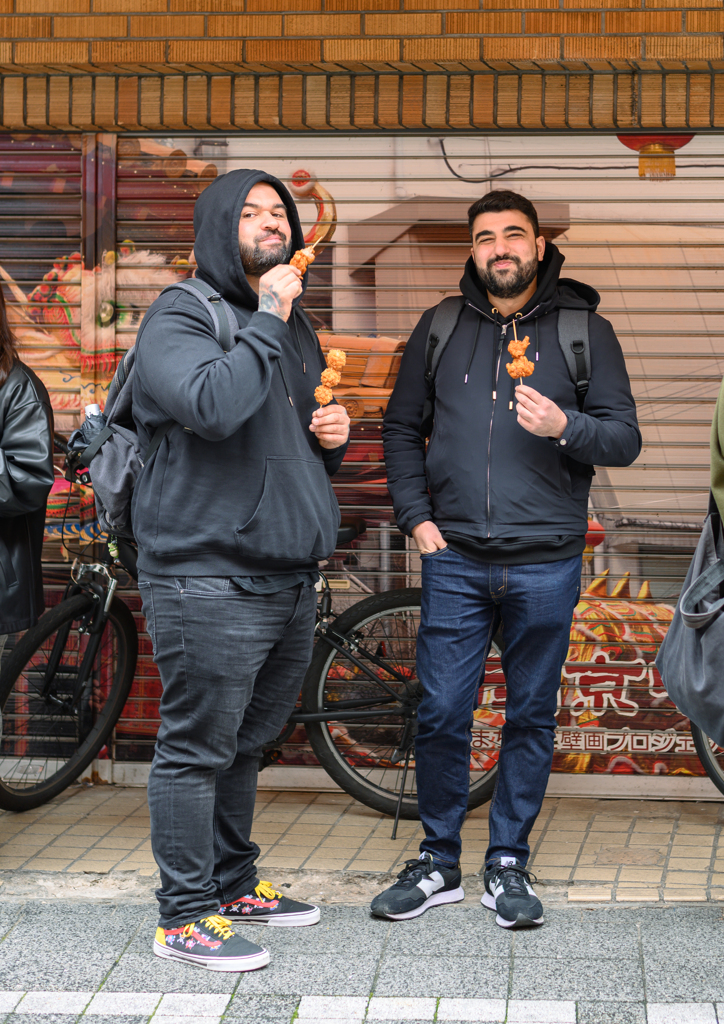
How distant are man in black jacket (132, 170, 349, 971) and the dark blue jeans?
0.63 metres

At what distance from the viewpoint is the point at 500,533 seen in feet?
12.8

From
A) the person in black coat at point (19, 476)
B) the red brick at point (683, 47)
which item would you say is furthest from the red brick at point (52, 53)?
the red brick at point (683, 47)

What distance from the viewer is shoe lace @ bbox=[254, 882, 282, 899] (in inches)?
151

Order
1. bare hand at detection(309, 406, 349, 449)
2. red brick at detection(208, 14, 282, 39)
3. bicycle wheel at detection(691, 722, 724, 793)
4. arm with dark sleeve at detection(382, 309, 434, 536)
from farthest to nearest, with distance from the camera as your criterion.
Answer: red brick at detection(208, 14, 282, 39), bicycle wheel at detection(691, 722, 724, 793), arm with dark sleeve at detection(382, 309, 434, 536), bare hand at detection(309, 406, 349, 449)

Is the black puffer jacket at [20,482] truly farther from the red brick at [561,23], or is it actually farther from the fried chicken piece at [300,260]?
the red brick at [561,23]

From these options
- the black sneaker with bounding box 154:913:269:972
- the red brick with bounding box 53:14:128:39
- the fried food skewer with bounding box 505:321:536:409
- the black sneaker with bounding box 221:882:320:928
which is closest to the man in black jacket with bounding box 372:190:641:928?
the fried food skewer with bounding box 505:321:536:409

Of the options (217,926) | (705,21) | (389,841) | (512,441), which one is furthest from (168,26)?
(217,926)

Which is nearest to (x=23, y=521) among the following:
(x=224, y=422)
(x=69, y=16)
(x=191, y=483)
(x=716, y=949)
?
(x=191, y=483)

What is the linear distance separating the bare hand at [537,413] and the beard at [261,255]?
0.91 meters

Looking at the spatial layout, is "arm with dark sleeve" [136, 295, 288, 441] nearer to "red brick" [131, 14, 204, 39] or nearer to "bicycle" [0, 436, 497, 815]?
"bicycle" [0, 436, 497, 815]

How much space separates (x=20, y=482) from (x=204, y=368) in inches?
44.6

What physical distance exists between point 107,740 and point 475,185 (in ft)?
10.3

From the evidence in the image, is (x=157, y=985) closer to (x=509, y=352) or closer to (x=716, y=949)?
(x=716, y=949)

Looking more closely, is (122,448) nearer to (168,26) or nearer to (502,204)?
(502,204)
